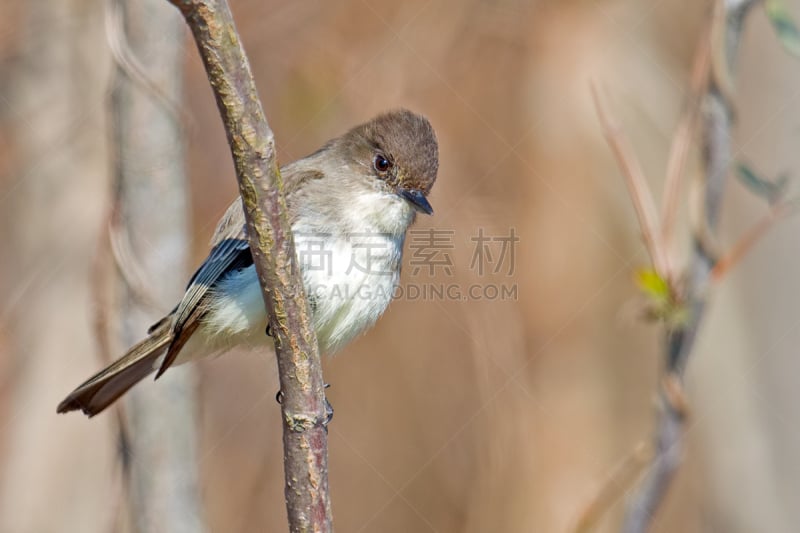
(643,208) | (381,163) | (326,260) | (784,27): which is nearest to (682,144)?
(643,208)

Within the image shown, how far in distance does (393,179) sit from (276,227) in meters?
1.47

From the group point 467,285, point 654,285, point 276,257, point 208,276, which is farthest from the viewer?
point 467,285

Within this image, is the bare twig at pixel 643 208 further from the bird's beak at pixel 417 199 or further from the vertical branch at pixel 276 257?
the vertical branch at pixel 276 257

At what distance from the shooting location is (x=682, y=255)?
4.58 metres

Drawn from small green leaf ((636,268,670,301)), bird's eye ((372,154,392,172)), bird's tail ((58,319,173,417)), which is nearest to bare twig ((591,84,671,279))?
small green leaf ((636,268,670,301))

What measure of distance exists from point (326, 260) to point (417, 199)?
1.50ft

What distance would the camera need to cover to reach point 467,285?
5.16m

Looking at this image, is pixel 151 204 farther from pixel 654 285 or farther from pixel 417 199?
pixel 654 285

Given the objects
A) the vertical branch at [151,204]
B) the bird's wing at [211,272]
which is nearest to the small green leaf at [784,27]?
the bird's wing at [211,272]

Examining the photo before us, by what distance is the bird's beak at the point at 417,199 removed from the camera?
3.29 metres

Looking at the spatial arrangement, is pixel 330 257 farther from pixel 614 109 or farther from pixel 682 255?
pixel 614 109

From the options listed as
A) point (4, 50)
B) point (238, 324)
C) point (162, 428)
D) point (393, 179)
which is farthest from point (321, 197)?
point (4, 50)

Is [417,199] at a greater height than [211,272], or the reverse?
[211,272]

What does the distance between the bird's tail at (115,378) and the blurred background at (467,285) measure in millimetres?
856
